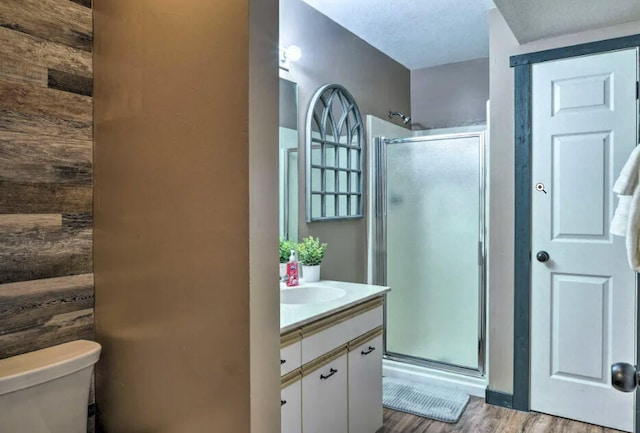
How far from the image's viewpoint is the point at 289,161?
99.6 inches

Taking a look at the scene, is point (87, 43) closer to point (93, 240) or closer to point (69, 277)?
point (93, 240)

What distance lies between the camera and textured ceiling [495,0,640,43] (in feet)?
6.75

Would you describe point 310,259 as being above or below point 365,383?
above

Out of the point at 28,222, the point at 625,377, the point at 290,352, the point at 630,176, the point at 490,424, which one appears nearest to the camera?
the point at 625,377

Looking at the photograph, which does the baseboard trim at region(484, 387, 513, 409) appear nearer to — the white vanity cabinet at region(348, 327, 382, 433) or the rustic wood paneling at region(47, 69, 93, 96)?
the white vanity cabinet at region(348, 327, 382, 433)

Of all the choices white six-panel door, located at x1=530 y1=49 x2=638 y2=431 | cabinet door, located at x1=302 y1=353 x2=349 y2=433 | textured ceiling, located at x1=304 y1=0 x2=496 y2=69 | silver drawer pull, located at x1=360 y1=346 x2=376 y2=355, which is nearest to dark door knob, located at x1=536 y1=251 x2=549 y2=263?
white six-panel door, located at x1=530 y1=49 x2=638 y2=431

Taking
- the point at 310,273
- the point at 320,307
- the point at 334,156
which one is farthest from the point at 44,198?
the point at 334,156

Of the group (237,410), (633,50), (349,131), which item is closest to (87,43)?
(237,410)

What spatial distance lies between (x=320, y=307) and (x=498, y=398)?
1578 millimetres

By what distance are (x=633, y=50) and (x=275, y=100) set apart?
2256mm

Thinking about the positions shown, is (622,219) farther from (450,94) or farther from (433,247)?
(450,94)

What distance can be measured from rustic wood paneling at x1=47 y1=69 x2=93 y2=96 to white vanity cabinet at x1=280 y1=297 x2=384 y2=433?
43.3 inches

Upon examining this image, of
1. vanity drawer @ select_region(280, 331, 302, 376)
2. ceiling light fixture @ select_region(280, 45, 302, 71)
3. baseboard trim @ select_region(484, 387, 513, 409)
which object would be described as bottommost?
baseboard trim @ select_region(484, 387, 513, 409)

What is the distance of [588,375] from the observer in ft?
7.92
